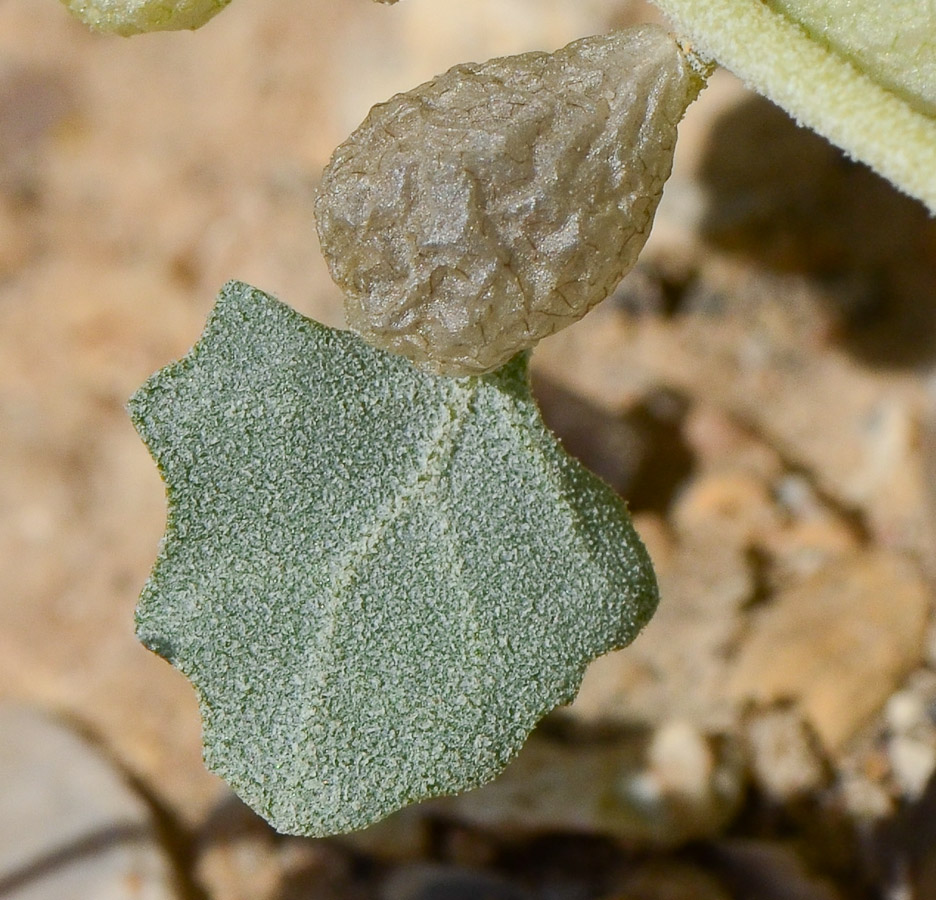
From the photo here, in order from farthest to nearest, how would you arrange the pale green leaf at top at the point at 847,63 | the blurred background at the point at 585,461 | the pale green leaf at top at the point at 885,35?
the blurred background at the point at 585,461 → the pale green leaf at top at the point at 885,35 → the pale green leaf at top at the point at 847,63

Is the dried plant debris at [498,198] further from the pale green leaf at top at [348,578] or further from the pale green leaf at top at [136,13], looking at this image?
the pale green leaf at top at [136,13]

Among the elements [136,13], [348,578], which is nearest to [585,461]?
[348,578]

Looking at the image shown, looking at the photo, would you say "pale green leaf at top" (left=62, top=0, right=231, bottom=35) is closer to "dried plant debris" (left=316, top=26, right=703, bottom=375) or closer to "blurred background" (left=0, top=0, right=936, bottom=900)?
"dried plant debris" (left=316, top=26, right=703, bottom=375)

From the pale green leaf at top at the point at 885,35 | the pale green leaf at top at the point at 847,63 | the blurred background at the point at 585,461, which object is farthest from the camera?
the blurred background at the point at 585,461

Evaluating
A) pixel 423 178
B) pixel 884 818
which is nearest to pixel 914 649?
pixel 884 818

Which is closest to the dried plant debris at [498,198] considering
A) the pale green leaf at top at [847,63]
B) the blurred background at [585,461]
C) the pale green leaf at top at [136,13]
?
the pale green leaf at top at [847,63]

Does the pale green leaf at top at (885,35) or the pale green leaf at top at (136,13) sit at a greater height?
the pale green leaf at top at (885,35)

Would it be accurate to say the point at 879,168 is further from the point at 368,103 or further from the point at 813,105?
the point at 368,103
